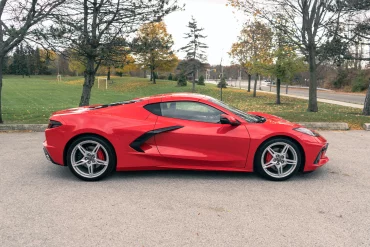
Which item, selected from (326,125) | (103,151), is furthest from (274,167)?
(326,125)

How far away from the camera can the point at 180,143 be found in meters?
4.67

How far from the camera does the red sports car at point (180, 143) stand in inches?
183

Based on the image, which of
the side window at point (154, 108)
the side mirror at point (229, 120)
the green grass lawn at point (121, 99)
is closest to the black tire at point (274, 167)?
the side mirror at point (229, 120)

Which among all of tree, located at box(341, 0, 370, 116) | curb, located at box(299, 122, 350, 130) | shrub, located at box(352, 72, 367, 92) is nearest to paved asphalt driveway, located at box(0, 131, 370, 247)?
curb, located at box(299, 122, 350, 130)

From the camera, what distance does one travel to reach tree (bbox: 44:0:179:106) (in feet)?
31.4

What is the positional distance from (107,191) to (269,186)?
227 cm

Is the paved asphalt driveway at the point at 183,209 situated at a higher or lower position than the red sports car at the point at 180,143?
lower

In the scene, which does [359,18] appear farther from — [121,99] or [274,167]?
[121,99]

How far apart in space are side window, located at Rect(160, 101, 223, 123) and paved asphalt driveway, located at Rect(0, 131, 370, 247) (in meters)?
0.93

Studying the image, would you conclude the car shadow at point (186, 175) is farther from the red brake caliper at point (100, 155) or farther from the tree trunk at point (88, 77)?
the tree trunk at point (88, 77)

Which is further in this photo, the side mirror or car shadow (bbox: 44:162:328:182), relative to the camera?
car shadow (bbox: 44:162:328:182)

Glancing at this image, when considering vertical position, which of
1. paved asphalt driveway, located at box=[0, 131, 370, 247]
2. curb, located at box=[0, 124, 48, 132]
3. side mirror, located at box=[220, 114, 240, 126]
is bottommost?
paved asphalt driveway, located at box=[0, 131, 370, 247]

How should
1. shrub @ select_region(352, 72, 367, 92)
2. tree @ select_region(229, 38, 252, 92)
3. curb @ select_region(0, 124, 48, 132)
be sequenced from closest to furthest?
curb @ select_region(0, 124, 48, 132)
tree @ select_region(229, 38, 252, 92)
shrub @ select_region(352, 72, 367, 92)

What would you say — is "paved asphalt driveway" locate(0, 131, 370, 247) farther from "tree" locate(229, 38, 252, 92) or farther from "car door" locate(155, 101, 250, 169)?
"tree" locate(229, 38, 252, 92)
